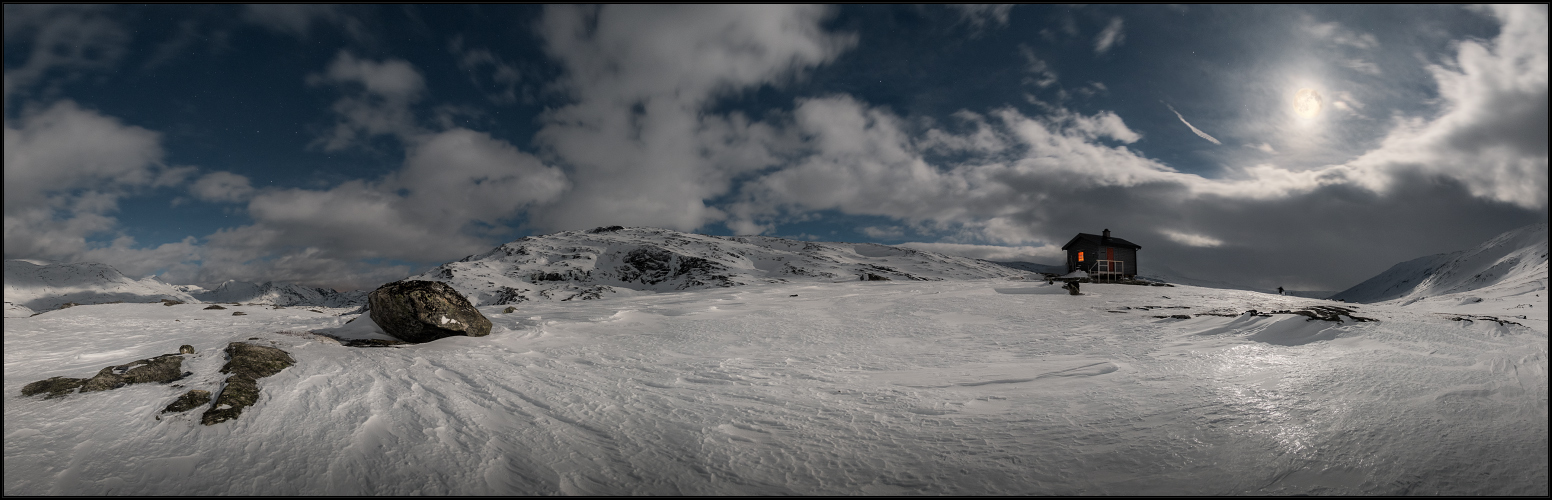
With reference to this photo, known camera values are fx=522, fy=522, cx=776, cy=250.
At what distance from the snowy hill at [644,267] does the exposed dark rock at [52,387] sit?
40965 millimetres

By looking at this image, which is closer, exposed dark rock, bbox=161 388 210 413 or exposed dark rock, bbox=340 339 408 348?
A: exposed dark rock, bbox=161 388 210 413

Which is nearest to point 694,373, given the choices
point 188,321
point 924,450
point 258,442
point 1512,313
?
point 924,450

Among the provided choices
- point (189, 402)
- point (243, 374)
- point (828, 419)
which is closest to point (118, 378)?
point (243, 374)

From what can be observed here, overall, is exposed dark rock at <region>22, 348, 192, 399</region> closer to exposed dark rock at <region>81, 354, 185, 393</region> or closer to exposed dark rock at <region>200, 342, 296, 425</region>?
exposed dark rock at <region>81, 354, 185, 393</region>

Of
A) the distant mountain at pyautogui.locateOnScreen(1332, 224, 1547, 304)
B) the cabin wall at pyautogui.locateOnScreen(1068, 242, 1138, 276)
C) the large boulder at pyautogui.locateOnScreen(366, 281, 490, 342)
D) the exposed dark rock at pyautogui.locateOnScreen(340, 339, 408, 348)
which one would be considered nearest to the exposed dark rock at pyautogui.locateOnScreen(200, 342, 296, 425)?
the exposed dark rock at pyautogui.locateOnScreen(340, 339, 408, 348)

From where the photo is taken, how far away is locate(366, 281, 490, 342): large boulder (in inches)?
419

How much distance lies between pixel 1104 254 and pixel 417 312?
3854 centimetres

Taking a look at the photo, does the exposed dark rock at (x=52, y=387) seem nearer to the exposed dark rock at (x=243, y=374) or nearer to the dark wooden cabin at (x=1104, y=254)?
the exposed dark rock at (x=243, y=374)

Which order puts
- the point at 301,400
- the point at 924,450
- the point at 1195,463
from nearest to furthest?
the point at 1195,463
the point at 924,450
the point at 301,400

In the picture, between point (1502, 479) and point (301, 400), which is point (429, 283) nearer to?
point (301, 400)

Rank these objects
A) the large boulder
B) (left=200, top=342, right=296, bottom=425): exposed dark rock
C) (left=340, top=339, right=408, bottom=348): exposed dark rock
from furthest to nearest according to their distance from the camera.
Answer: the large boulder, (left=340, top=339, right=408, bottom=348): exposed dark rock, (left=200, top=342, right=296, bottom=425): exposed dark rock

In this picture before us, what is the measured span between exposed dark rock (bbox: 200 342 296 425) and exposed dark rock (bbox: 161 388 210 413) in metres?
0.20

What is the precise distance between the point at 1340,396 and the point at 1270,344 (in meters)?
4.21

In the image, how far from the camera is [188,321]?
13641 mm
